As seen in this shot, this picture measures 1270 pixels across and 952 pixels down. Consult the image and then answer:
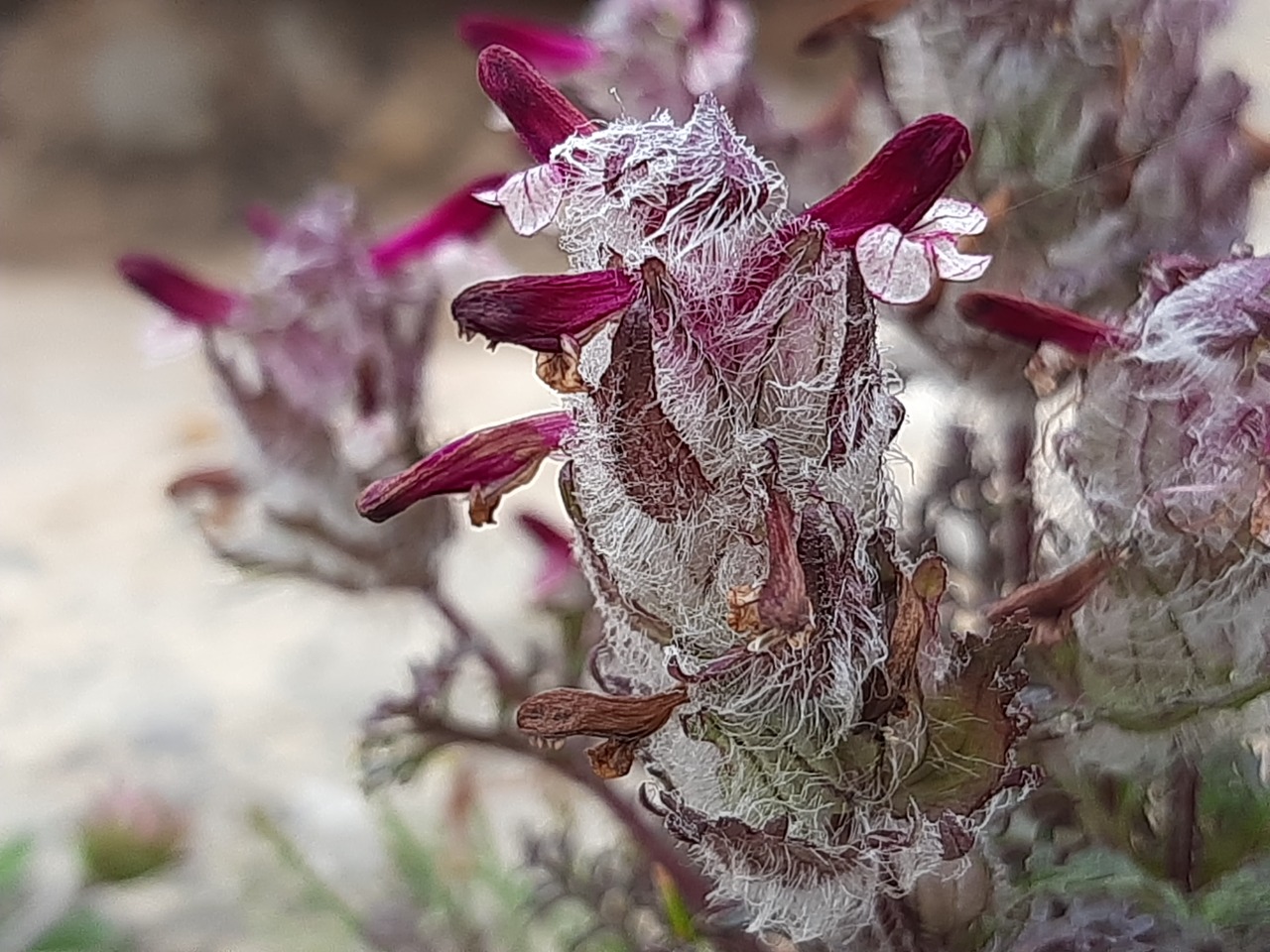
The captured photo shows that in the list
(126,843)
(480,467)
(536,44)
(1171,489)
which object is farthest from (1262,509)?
(126,843)

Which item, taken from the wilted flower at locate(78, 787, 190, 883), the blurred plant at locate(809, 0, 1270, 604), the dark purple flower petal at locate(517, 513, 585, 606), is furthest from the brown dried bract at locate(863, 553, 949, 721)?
the wilted flower at locate(78, 787, 190, 883)

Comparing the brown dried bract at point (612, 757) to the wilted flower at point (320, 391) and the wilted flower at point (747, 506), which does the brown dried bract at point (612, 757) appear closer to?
the wilted flower at point (747, 506)

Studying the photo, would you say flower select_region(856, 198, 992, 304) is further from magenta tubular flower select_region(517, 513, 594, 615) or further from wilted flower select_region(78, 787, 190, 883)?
wilted flower select_region(78, 787, 190, 883)

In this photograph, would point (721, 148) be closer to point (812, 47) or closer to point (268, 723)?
point (812, 47)

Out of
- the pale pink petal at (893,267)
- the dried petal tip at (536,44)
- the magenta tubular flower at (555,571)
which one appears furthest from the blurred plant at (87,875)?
the pale pink petal at (893,267)

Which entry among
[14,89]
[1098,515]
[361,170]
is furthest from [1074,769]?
[14,89]

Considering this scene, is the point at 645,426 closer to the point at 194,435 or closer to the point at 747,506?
the point at 747,506
